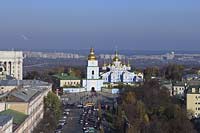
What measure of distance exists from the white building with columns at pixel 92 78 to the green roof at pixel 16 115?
26183mm

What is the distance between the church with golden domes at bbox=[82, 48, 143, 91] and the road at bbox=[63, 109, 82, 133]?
13407 millimetres

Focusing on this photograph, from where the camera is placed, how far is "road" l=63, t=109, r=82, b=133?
3074 centimetres

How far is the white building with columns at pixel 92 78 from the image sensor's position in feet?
179

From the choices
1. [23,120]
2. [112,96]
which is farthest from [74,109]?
[23,120]

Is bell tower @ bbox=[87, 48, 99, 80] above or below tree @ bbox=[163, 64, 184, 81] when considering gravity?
above

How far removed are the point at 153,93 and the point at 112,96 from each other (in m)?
13.6

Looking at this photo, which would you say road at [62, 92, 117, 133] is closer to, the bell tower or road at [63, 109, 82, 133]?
road at [63, 109, 82, 133]

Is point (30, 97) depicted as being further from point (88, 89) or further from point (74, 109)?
point (88, 89)

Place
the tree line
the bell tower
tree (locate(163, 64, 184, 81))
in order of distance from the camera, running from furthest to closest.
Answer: tree (locate(163, 64, 184, 81)) → the bell tower → the tree line

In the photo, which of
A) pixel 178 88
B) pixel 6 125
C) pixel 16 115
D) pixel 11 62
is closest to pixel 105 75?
pixel 11 62

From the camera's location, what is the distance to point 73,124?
33594 millimetres

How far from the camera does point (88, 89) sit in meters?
54.8

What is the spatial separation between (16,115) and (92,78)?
2752 cm

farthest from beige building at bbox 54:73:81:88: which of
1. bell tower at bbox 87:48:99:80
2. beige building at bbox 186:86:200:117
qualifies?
beige building at bbox 186:86:200:117
